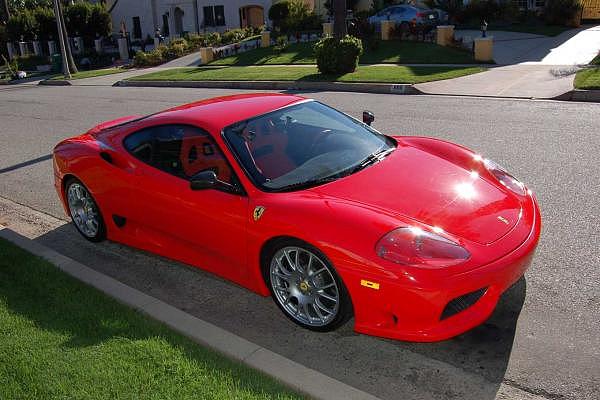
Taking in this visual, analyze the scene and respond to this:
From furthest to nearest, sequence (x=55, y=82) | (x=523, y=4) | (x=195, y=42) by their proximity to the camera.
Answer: (x=195, y=42) → (x=523, y=4) → (x=55, y=82)

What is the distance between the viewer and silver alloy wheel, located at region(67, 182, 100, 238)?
568cm

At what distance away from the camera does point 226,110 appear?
16.0 ft

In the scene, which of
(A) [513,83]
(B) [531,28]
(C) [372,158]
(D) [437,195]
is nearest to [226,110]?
(C) [372,158]

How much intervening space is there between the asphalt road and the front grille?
359mm

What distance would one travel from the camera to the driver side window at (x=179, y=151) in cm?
447

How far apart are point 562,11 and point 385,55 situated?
10715mm

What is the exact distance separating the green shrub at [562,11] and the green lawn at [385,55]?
8.34 metres

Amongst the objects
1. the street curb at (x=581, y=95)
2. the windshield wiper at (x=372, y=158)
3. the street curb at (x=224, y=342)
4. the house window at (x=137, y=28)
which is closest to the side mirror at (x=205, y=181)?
the street curb at (x=224, y=342)

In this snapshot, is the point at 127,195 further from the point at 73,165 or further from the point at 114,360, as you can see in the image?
the point at 114,360

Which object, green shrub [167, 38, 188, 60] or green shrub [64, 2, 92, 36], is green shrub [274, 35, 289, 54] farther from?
green shrub [64, 2, 92, 36]

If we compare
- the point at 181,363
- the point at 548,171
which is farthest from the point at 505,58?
the point at 181,363

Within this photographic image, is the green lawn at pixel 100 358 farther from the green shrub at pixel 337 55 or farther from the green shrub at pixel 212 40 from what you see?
the green shrub at pixel 212 40

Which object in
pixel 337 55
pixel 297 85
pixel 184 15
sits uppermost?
pixel 184 15

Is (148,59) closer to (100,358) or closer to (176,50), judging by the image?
(176,50)
